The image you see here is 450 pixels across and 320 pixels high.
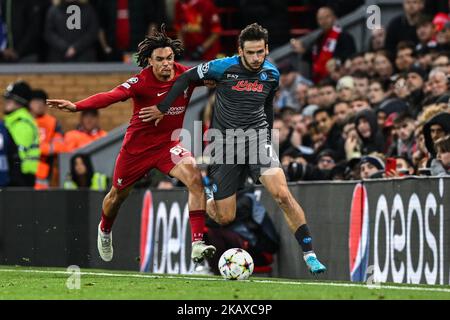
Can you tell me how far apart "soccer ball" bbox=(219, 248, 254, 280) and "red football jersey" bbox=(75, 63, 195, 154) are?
1.61m

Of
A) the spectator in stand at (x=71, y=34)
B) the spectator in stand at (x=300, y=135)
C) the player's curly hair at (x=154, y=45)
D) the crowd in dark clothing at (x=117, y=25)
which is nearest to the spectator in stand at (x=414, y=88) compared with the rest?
the spectator in stand at (x=300, y=135)

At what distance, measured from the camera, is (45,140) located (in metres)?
21.5

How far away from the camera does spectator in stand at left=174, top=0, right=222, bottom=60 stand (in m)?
22.7

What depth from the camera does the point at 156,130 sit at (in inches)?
533

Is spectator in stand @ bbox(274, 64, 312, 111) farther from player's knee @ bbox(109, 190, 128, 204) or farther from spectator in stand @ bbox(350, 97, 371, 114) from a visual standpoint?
player's knee @ bbox(109, 190, 128, 204)

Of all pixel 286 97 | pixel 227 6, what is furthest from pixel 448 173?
pixel 227 6

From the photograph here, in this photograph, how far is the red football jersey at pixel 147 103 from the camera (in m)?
13.2

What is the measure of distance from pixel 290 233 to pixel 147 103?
122 inches

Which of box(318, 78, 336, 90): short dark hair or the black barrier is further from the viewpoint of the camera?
box(318, 78, 336, 90): short dark hair

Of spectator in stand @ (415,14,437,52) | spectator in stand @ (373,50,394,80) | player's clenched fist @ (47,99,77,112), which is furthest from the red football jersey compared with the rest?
spectator in stand @ (415,14,437,52)

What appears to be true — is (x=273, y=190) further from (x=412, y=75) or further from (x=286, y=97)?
(x=286, y=97)

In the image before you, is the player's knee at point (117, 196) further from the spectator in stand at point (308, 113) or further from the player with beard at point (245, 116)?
the spectator in stand at point (308, 113)

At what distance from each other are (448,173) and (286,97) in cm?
730

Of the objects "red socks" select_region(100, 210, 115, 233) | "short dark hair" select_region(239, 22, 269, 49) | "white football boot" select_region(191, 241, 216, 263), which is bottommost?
"white football boot" select_region(191, 241, 216, 263)
